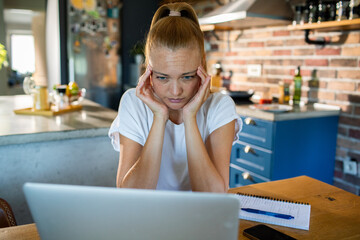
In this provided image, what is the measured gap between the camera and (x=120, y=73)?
427 cm

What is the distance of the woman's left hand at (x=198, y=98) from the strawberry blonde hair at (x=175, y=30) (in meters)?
0.07

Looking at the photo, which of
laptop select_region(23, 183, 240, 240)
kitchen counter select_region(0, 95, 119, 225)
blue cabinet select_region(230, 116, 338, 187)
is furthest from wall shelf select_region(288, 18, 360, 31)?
laptop select_region(23, 183, 240, 240)

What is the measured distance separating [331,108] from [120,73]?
273 centimetres

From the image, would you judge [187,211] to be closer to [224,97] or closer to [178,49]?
[178,49]

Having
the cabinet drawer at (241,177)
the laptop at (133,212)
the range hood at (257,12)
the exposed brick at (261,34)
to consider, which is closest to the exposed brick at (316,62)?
the range hood at (257,12)

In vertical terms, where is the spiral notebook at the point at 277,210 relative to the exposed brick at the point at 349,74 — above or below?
below

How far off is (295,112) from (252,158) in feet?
1.37

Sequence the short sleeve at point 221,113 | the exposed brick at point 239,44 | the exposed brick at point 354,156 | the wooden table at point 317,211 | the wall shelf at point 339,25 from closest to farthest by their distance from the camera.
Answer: the wooden table at point 317,211
the short sleeve at point 221,113
the wall shelf at point 339,25
the exposed brick at point 354,156
the exposed brick at point 239,44

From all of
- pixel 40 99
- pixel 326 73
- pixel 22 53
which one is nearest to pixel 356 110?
pixel 326 73

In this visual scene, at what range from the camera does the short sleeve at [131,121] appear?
3.83ft

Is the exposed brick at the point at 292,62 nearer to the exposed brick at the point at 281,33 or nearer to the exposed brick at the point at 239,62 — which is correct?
the exposed brick at the point at 281,33

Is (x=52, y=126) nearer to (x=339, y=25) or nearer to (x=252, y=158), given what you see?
(x=252, y=158)

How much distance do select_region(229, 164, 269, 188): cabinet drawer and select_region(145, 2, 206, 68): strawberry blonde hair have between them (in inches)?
49.9

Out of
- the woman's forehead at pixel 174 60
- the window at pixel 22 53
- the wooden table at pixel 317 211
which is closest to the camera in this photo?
the wooden table at pixel 317 211
